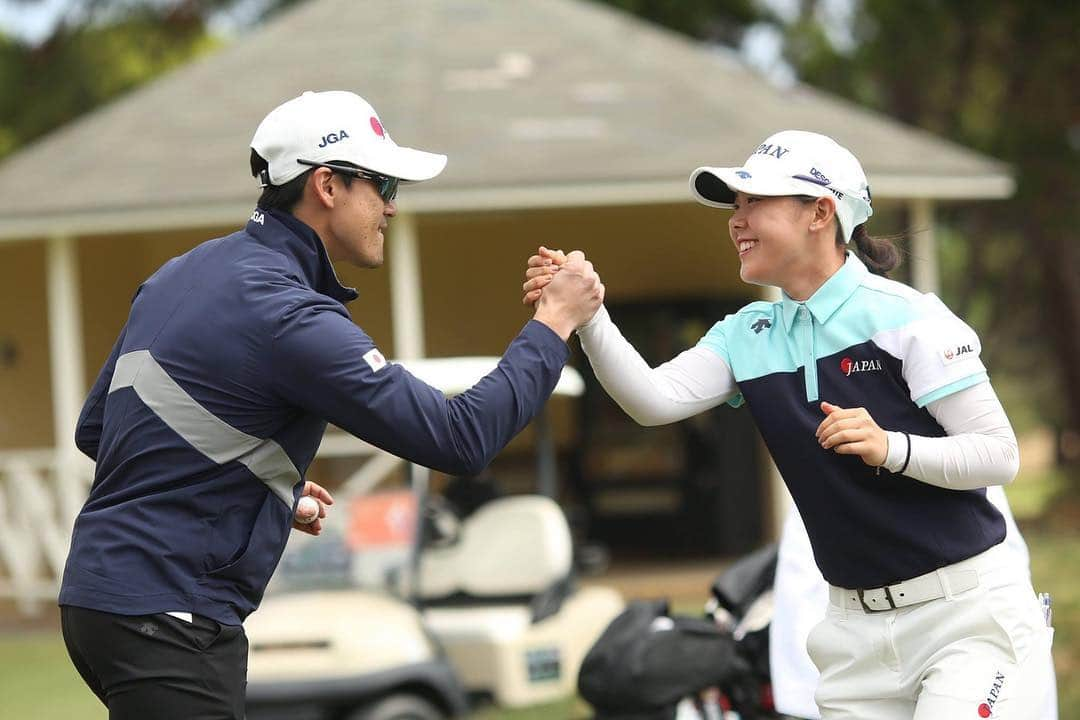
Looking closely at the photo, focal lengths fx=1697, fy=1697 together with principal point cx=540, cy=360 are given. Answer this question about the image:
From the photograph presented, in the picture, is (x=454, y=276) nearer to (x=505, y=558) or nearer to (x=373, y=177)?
(x=505, y=558)

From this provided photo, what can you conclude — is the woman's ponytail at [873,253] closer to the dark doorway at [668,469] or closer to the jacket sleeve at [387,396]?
the jacket sleeve at [387,396]

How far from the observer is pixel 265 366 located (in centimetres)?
315

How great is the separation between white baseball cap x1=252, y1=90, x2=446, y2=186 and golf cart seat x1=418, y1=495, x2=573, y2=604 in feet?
15.3

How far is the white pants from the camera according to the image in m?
3.34

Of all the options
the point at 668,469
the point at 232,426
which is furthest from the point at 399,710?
the point at 668,469

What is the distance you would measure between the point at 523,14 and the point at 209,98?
3016mm

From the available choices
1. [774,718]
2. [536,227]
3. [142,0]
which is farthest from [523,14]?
[774,718]

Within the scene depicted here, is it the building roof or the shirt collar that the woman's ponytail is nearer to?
the shirt collar

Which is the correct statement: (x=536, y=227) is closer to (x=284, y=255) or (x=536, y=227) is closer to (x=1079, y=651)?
(x=1079, y=651)

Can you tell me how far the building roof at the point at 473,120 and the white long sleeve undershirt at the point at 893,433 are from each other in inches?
329

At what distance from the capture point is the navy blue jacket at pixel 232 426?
124 inches

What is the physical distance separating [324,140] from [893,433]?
1.25m

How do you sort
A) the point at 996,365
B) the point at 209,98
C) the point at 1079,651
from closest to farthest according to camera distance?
the point at 1079,651 < the point at 209,98 < the point at 996,365

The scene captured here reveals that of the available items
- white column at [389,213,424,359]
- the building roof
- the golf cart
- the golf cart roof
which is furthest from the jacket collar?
white column at [389,213,424,359]
